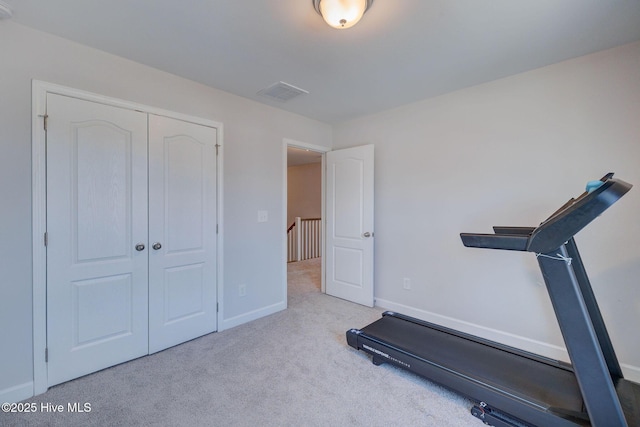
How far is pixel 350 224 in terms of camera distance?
365 cm

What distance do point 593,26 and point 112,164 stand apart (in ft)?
11.7

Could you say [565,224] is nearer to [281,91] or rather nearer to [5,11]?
[281,91]

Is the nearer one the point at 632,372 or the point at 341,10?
the point at 341,10

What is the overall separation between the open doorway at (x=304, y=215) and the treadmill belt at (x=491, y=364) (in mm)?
1890

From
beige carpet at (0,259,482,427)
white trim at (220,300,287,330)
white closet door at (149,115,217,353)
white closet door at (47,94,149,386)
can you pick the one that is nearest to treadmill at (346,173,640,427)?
beige carpet at (0,259,482,427)

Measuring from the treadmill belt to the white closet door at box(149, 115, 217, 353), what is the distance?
162cm

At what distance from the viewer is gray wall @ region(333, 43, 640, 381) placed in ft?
6.66

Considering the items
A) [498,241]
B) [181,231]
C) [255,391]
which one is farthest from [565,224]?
[181,231]

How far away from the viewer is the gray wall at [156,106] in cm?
178

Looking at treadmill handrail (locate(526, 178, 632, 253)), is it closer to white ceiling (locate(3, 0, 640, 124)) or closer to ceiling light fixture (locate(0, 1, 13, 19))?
white ceiling (locate(3, 0, 640, 124))

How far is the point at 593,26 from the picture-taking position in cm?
180

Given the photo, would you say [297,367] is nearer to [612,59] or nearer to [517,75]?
[517,75]

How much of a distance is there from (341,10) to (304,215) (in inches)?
276

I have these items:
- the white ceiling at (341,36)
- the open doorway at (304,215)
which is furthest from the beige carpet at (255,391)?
the white ceiling at (341,36)
